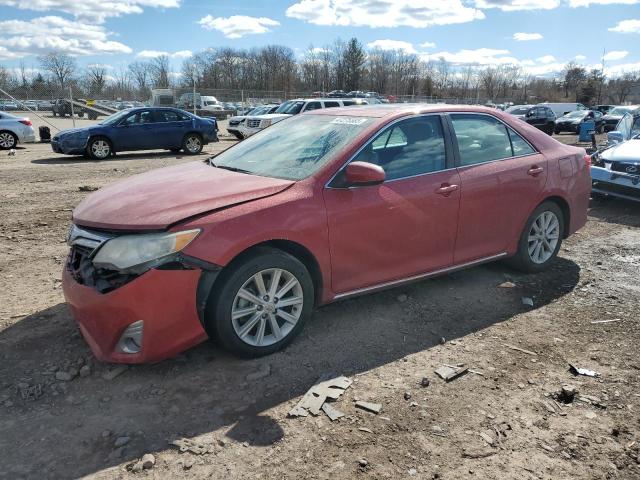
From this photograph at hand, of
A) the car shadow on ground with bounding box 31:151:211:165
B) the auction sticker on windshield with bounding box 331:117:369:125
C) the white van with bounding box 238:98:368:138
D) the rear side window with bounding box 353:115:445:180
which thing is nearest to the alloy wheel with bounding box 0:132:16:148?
the car shadow on ground with bounding box 31:151:211:165

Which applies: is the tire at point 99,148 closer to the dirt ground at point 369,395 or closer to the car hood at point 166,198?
the dirt ground at point 369,395

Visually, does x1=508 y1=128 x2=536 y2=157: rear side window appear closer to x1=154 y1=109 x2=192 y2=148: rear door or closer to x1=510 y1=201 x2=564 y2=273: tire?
x1=510 y1=201 x2=564 y2=273: tire

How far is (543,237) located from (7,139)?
55.9 feet

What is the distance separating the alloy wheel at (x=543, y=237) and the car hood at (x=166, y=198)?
2.71 m

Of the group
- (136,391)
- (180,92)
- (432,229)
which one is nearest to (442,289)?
(432,229)

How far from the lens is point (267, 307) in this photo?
3.48 meters

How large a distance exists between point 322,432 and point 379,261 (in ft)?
4.84

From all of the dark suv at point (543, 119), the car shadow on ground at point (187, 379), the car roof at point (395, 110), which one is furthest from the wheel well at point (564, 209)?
the dark suv at point (543, 119)

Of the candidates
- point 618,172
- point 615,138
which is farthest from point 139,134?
point 618,172

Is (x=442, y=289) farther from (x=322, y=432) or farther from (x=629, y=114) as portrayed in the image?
(x=629, y=114)

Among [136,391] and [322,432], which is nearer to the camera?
[322,432]

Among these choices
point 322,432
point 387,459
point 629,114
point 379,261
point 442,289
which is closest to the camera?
point 387,459

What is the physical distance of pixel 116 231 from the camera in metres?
3.20

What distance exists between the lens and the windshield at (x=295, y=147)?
3.88 meters
